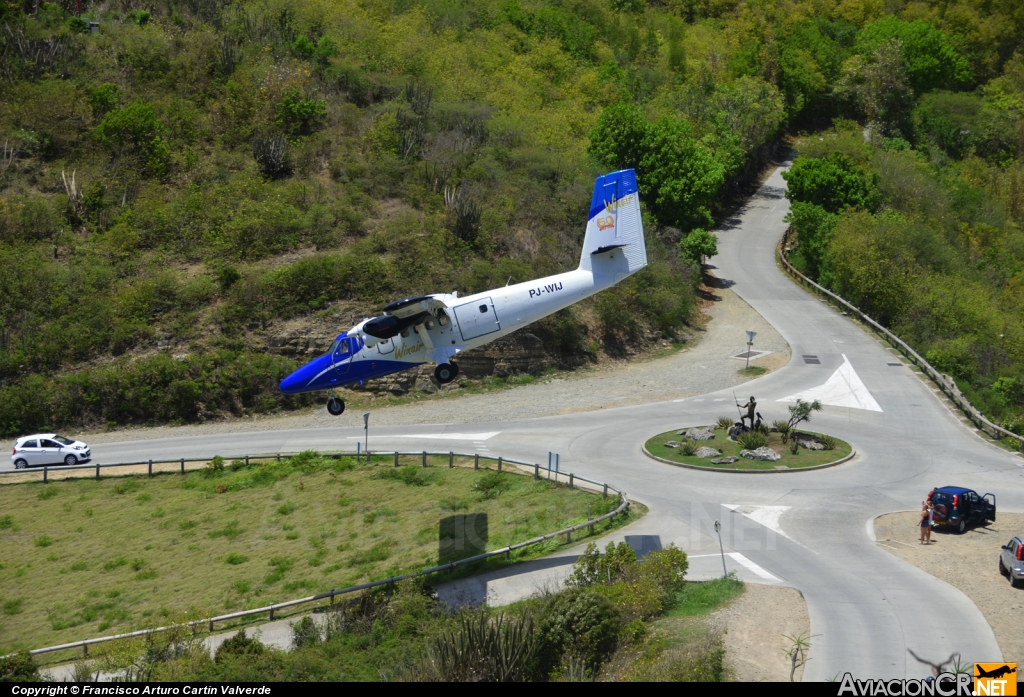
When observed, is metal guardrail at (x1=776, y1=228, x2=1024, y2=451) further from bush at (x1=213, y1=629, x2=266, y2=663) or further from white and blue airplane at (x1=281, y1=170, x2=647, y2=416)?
bush at (x1=213, y1=629, x2=266, y2=663)

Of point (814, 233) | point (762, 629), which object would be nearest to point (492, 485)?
point (762, 629)

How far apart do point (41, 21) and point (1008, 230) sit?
88.2 m

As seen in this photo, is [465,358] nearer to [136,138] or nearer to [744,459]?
[744,459]

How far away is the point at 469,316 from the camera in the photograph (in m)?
31.8

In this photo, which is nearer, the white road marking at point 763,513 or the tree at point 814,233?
the white road marking at point 763,513

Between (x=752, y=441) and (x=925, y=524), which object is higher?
(x=752, y=441)

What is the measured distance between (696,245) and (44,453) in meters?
48.3

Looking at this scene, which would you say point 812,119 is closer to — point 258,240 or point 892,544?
point 258,240

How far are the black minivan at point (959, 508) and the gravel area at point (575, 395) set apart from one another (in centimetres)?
2167

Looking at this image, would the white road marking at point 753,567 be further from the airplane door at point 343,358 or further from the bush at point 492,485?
the airplane door at point 343,358

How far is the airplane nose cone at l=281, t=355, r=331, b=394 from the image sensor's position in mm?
31922

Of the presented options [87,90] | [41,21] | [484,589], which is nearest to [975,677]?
[484,589]

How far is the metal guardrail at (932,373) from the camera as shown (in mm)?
48719

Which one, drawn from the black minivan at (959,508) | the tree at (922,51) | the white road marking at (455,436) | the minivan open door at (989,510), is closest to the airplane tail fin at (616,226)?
the black minivan at (959,508)
